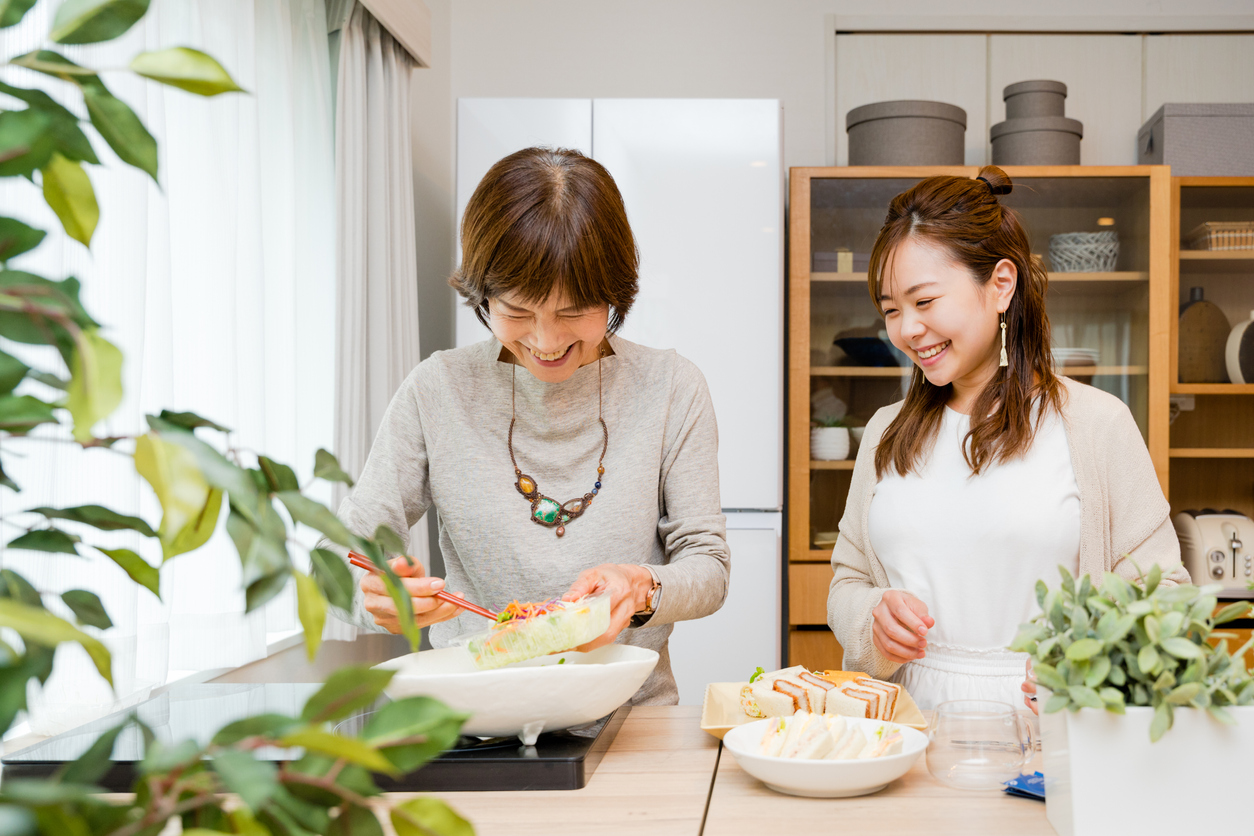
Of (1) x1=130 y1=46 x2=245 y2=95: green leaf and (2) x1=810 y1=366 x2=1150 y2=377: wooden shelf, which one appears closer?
(1) x1=130 y1=46 x2=245 y2=95: green leaf

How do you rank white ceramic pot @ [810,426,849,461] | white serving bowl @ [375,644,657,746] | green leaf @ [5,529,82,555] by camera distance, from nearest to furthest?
green leaf @ [5,529,82,555] < white serving bowl @ [375,644,657,746] < white ceramic pot @ [810,426,849,461]

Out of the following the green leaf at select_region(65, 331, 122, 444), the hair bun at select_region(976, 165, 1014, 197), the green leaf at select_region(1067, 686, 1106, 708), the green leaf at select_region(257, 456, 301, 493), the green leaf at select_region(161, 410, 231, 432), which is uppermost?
the hair bun at select_region(976, 165, 1014, 197)

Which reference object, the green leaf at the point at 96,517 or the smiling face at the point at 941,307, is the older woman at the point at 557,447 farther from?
the green leaf at the point at 96,517

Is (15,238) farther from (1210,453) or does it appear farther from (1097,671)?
(1210,453)

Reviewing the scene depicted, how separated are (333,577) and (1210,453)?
3160mm

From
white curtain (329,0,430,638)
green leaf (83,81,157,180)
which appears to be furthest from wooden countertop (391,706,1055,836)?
white curtain (329,0,430,638)

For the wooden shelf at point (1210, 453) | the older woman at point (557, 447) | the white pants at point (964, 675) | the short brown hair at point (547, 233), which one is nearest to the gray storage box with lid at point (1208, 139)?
the wooden shelf at point (1210, 453)

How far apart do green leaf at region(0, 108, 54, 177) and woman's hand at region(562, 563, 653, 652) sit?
0.80 m

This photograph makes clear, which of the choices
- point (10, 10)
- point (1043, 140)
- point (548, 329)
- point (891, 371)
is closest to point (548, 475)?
point (548, 329)

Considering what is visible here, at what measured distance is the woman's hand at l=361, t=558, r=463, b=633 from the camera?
104 centimetres

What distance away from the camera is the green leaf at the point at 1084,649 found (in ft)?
2.24

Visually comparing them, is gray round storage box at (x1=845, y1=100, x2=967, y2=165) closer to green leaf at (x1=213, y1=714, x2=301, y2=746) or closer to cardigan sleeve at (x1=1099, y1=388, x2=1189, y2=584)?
cardigan sleeve at (x1=1099, y1=388, x2=1189, y2=584)

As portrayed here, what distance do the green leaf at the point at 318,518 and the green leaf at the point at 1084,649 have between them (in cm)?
58

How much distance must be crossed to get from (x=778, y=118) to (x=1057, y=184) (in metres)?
0.93
